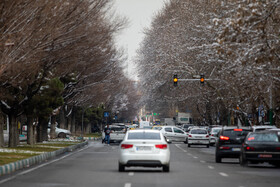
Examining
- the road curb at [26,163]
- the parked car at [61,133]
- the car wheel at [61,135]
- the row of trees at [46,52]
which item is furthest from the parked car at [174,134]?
the road curb at [26,163]

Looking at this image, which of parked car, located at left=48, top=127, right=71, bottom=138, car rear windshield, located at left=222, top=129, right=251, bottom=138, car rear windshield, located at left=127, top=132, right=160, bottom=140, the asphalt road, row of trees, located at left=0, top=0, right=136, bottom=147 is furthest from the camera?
parked car, located at left=48, top=127, right=71, bottom=138

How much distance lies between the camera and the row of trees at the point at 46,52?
2661 centimetres

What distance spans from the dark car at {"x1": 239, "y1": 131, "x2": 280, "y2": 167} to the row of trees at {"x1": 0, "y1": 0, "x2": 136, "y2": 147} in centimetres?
929

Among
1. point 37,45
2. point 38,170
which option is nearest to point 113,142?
point 37,45

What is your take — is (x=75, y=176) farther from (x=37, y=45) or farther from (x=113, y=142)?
(x=113, y=142)

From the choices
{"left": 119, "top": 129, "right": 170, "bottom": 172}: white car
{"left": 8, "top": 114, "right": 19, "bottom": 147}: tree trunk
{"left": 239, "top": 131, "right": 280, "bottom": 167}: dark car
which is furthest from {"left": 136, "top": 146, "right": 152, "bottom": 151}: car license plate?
{"left": 8, "top": 114, "right": 19, "bottom": 147}: tree trunk

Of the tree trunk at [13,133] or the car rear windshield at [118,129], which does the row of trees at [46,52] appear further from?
the car rear windshield at [118,129]

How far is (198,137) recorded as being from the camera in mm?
50375

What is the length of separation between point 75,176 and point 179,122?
77654 millimetres

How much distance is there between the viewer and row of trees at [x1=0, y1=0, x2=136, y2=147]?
26609mm

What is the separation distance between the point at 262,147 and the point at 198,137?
85.2 feet

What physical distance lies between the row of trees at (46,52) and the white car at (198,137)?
8.93 metres

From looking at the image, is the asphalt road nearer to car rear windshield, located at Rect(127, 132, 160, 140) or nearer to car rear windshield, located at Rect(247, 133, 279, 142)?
car rear windshield, located at Rect(127, 132, 160, 140)

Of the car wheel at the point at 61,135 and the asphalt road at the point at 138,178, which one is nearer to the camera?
the asphalt road at the point at 138,178
